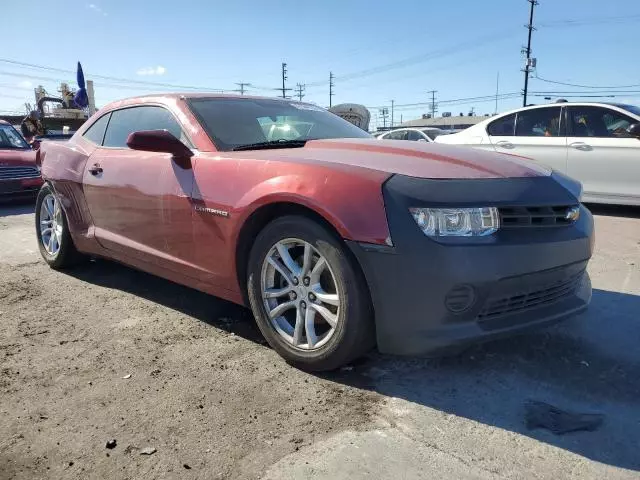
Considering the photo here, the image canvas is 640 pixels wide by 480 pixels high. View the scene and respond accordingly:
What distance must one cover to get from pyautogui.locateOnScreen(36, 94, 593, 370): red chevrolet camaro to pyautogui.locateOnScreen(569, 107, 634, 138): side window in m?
4.94

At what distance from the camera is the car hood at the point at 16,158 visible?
363 inches

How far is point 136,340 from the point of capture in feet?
10.5

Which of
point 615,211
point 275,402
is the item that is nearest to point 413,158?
point 275,402

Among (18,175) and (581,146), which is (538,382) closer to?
(581,146)

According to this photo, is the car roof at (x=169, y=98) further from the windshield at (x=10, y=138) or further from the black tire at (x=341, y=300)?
the windshield at (x=10, y=138)

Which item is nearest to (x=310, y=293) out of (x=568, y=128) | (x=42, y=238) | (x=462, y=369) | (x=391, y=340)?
(x=391, y=340)

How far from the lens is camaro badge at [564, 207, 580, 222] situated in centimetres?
271

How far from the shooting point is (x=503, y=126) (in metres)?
8.06

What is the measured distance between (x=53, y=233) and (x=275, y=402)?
10.8 feet

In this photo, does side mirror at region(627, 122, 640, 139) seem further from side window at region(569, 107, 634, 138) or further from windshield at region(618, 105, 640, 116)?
windshield at region(618, 105, 640, 116)

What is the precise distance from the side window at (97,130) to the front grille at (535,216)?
3.23 metres

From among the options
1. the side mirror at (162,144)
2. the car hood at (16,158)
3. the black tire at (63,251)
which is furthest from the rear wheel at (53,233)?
the car hood at (16,158)

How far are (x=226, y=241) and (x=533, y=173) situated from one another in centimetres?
169

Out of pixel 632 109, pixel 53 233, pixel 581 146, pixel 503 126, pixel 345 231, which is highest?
pixel 632 109
